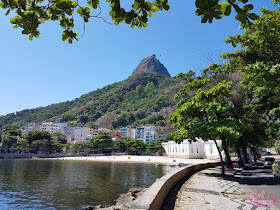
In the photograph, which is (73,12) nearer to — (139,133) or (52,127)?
(139,133)

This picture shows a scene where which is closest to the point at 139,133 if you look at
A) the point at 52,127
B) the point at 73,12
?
the point at 52,127

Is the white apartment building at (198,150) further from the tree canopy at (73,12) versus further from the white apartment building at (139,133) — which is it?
the white apartment building at (139,133)

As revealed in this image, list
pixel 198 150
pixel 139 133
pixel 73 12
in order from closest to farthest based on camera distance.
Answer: pixel 73 12 → pixel 198 150 → pixel 139 133

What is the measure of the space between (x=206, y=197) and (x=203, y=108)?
6500mm

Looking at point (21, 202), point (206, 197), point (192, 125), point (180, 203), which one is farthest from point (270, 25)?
point (21, 202)

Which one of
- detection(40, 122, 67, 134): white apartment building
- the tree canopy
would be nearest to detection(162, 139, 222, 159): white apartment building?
the tree canopy

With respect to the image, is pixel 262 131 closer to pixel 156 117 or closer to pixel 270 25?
pixel 270 25

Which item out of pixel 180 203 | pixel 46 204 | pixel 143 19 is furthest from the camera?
pixel 46 204

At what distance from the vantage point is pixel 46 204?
1393 cm

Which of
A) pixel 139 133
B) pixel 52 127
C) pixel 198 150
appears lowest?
pixel 198 150

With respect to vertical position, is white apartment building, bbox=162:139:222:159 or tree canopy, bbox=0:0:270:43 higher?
tree canopy, bbox=0:0:270:43

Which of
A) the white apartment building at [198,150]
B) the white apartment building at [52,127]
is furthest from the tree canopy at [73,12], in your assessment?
the white apartment building at [52,127]

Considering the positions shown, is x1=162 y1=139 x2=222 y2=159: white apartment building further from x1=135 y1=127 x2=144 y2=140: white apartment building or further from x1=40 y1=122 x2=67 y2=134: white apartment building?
x1=40 y1=122 x2=67 y2=134: white apartment building

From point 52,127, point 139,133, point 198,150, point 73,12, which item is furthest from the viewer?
point 52,127
